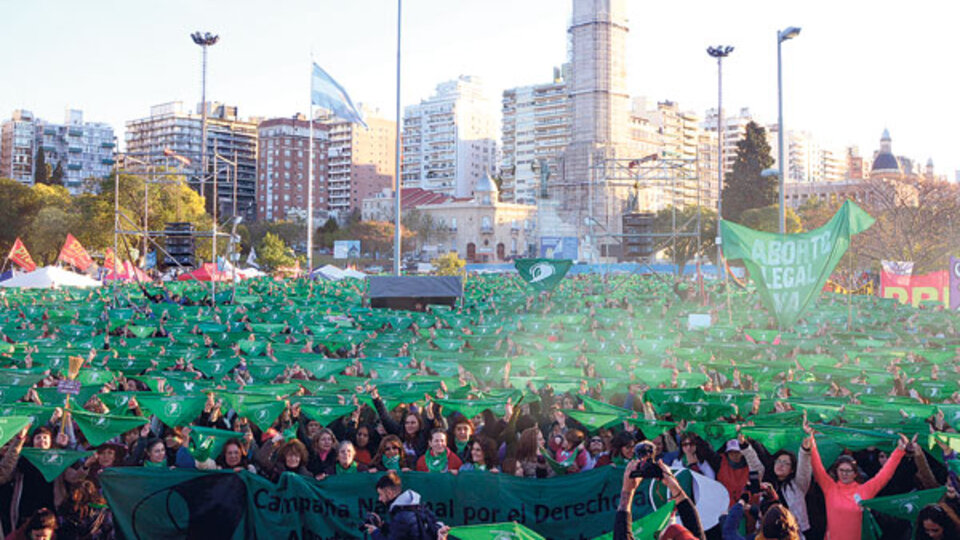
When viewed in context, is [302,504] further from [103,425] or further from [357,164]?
[357,164]

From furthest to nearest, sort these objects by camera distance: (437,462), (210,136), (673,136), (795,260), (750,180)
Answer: (673,136) < (210,136) < (750,180) < (795,260) < (437,462)

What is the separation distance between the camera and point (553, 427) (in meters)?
9.62

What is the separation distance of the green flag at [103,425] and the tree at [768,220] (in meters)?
59.9

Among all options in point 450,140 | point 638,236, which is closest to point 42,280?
point 638,236

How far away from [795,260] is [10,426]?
38.0ft

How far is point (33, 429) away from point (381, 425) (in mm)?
3271

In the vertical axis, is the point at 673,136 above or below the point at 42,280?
above

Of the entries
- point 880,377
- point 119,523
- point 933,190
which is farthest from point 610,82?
point 119,523

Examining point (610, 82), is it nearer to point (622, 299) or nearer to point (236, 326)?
point (622, 299)

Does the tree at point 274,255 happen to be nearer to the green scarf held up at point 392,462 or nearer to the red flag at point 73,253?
the red flag at point 73,253

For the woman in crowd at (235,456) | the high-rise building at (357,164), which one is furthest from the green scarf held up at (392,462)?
the high-rise building at (357,164)

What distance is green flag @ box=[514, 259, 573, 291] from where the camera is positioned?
26.3m

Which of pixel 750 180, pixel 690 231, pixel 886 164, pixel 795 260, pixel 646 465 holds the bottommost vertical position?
pixel 646 465

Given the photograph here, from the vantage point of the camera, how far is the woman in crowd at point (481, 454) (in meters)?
8.44
